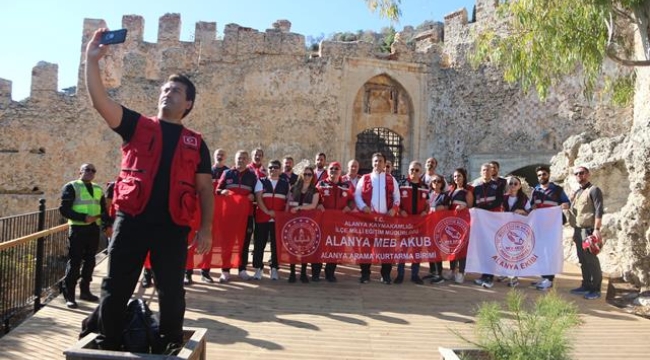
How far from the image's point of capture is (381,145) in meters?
22.2

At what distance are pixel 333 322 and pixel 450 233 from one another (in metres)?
3.24

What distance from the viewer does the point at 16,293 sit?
678 centimetres

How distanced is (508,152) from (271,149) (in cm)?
918

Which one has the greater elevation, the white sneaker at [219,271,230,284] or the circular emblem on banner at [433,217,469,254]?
the circular emblem on banner at [433,217,469,254]

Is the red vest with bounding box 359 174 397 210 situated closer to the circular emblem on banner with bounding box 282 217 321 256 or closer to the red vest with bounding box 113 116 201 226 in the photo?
the circular emblem on banner with bounding box 282 217 321 256

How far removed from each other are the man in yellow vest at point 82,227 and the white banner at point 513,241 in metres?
5.62

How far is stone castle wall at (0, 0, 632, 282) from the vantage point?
18.6 m

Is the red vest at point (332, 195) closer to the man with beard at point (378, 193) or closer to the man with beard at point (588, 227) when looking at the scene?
the man with beard at point (378, 193)

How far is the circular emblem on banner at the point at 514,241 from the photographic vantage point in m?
8.25

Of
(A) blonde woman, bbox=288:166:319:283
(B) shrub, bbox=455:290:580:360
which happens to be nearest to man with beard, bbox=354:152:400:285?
(A) blonde woman, bbox=288:166:319:283

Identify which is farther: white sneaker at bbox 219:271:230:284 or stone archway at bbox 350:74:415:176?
stone archway at bbox 350:74:415:176

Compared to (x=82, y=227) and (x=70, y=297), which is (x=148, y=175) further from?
(x=70, y=297)

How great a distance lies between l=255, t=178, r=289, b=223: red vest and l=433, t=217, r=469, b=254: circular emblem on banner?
101 inches

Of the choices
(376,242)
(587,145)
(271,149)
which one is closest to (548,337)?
(376,242)
